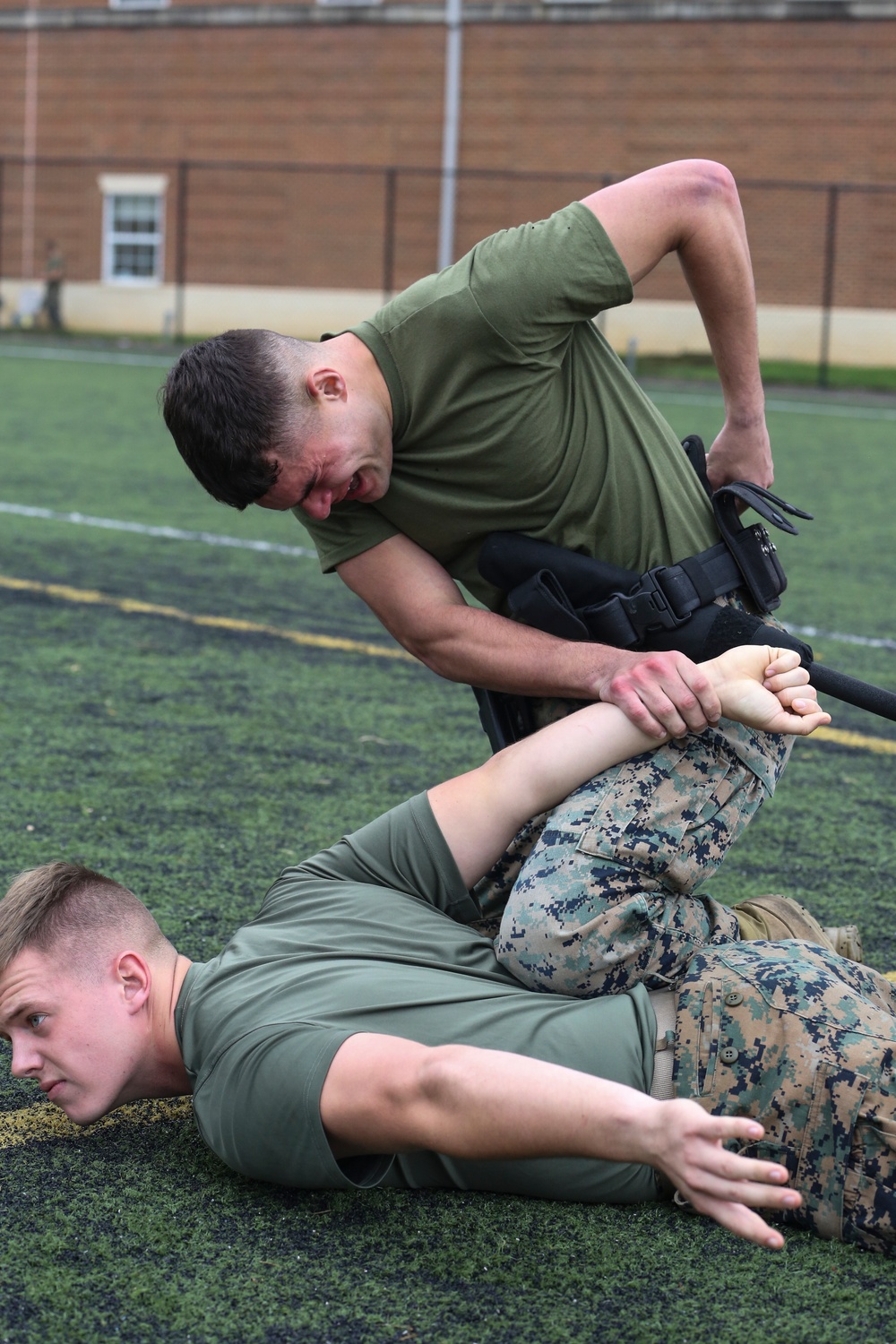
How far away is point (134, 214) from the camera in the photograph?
28.3 m

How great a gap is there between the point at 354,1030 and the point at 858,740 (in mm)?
3296

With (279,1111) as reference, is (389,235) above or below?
above

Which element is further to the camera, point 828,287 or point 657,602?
point 828,287

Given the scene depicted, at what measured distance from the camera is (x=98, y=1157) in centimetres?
249

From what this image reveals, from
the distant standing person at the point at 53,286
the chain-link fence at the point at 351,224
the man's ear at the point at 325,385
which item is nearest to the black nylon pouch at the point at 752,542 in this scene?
the man's ear at the point at 325,385

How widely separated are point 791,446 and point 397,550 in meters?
11.1

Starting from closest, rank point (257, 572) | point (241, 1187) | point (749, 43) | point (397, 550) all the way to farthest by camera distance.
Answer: point (241, 1187) < point (397, 550) < point (257, 572) < point (749, 43)

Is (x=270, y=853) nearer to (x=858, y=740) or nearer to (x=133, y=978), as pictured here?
(x=133, y=978)

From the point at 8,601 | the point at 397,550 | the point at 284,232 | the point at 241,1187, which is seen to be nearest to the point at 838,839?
the point at 397,550

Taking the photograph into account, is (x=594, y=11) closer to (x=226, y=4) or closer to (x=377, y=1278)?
(x=226, y=4)

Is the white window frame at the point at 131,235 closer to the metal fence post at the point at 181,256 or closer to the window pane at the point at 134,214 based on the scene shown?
the window pane at the point at 134,214

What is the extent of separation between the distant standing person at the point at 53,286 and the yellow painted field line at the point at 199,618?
71.4 feet

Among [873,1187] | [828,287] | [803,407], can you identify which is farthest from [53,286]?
[873,1187]

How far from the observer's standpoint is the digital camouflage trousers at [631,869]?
2639 millimetres
